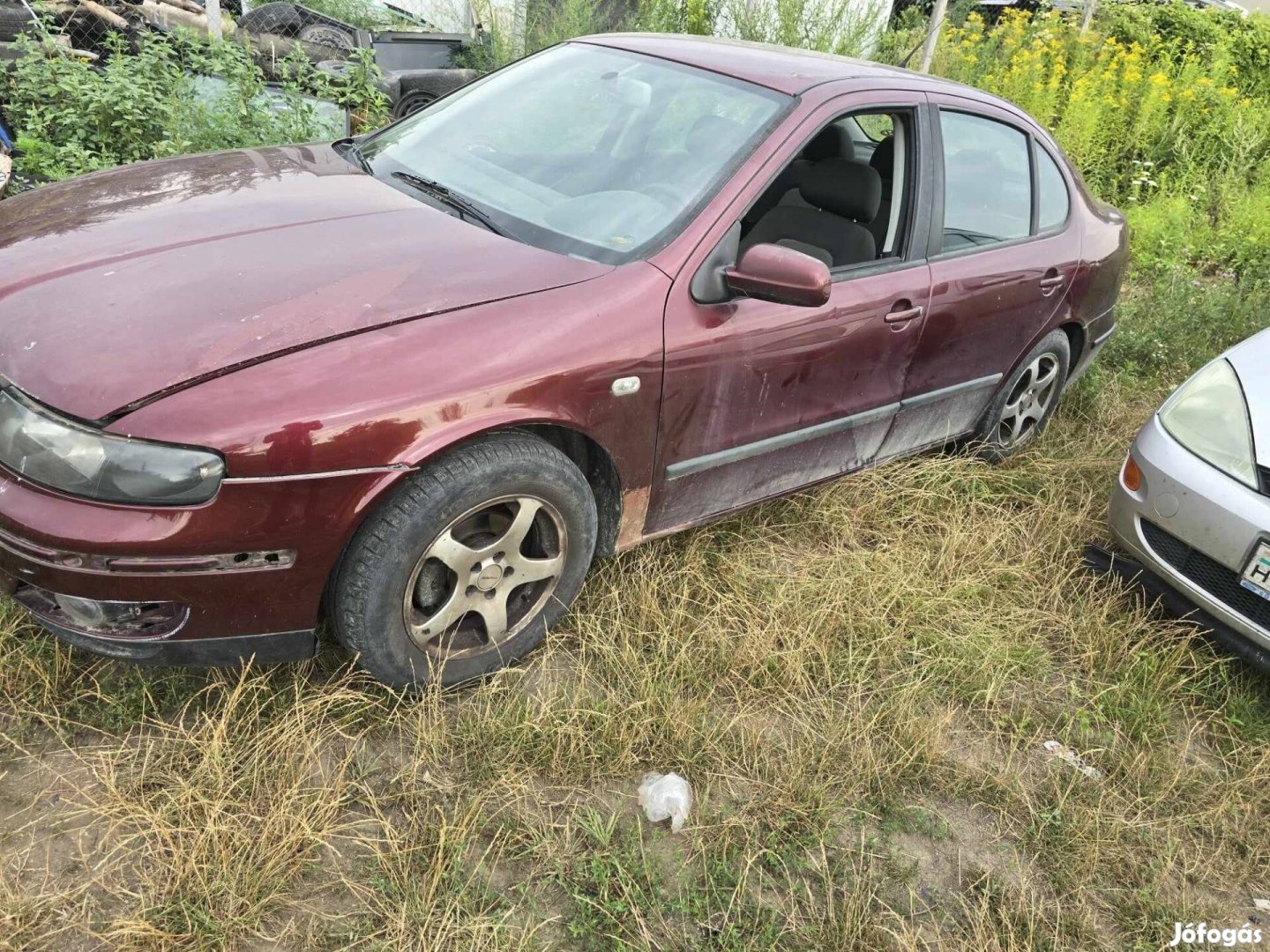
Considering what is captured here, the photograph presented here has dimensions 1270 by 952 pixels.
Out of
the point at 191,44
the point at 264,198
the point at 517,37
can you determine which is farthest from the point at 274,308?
the point at 517,37

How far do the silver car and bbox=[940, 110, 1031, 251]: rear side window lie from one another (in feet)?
2.82

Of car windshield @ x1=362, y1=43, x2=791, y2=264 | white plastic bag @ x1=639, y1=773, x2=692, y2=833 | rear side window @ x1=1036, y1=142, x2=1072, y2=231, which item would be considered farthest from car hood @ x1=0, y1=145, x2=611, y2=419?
rear side window @ x1=1036, y1=142, x2=1072, y2=231

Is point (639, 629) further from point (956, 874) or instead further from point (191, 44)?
point (191, 44)

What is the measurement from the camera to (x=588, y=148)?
2887mm

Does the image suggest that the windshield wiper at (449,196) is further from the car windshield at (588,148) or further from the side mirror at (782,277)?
the side mirror at (782,277)

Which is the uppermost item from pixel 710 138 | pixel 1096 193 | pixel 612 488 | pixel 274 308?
pixel 710 138

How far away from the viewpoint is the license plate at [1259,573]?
2.71 m

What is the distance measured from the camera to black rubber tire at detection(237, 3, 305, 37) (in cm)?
745

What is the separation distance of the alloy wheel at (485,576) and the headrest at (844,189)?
5.19ft

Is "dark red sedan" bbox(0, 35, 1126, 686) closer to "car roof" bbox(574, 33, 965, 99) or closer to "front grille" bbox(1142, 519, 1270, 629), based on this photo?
"car roof" bbox(574, 33, 965, 99)

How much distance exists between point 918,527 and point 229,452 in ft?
8.03

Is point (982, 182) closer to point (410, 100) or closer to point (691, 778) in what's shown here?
point (691, 778)

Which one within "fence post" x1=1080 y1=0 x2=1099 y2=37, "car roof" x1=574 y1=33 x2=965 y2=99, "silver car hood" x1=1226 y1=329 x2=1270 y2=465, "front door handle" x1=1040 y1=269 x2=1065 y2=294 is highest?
"car roof" x1=574 y1=33 x2=965 y2=99

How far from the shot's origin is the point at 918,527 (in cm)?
350
